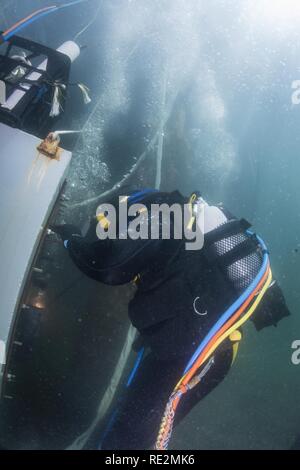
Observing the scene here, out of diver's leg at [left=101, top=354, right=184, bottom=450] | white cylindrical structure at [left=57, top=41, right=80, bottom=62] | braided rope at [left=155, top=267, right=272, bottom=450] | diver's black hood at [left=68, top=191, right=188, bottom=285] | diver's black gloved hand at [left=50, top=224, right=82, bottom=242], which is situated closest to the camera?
braided rope at [left=155, top=267, right=272, bottom=450]

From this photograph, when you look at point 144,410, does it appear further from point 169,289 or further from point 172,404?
point 169,289

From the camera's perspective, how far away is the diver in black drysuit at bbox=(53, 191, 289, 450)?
2.07 m

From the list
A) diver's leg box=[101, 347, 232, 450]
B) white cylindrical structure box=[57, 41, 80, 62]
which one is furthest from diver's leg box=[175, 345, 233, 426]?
white cylindrical structure box=[57, 41, 80, 62]

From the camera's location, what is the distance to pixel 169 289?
7.17 ft

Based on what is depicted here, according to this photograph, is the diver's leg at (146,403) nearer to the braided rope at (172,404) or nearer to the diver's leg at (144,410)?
the diver's leg at (144,410)

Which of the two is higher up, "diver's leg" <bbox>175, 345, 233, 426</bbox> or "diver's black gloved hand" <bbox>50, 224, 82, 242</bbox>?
"diver's black gloved hand" <bbox>50, 224, 82, 242</bbox>

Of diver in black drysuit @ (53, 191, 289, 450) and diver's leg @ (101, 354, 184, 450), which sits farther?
diver's leg @ (101, 354, 184, 450)

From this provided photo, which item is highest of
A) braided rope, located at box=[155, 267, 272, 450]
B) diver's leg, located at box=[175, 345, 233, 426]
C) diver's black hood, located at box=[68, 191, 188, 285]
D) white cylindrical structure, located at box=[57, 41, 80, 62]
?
white cylindrical structure, located at box=[57, 41, 80, 62]

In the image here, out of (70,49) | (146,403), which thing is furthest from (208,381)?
(70,49)

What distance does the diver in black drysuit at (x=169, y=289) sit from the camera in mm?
2066

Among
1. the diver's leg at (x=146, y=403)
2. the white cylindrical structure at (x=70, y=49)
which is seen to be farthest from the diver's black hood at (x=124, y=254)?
the white cylindrical structure at (x=70, y=49)

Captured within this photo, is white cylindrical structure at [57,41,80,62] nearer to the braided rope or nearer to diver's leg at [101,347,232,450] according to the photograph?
the braided rope

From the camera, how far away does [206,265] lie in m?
2.14

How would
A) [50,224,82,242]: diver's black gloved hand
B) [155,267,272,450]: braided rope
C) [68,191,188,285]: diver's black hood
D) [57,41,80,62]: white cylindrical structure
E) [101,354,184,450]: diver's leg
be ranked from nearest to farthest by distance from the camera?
[155,267,272,450]: braided rope < [68,191,188,285]: diver's black hood < [101,354,184,450]: diver's leg < [50,224,82,242]: diver's black gloved hand < [57,41,80,62]: white cylindrical structure
